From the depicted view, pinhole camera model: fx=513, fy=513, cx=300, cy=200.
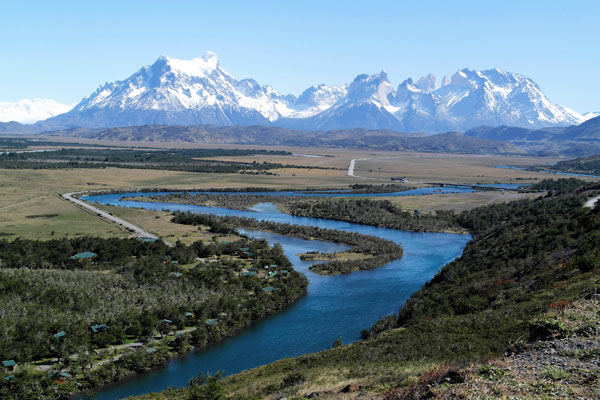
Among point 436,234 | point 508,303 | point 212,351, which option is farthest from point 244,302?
point 436,234

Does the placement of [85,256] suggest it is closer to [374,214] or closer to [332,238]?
[332,238]

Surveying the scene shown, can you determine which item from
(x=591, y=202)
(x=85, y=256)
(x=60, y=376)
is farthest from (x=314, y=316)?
(x=591, y=202)

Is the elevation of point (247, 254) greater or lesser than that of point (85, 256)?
lesser

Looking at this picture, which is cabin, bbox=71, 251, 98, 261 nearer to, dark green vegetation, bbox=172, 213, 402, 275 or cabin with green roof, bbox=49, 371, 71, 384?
dark green vegetation, bbox=172, 213, 402, 275

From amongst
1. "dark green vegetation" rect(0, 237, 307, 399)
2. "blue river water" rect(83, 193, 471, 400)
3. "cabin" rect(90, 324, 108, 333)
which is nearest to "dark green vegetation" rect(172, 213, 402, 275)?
"blue river water" rect(83, 193, 471, 400)

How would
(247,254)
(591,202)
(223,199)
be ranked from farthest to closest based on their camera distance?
(223,199) → (591,202) → (247,254)

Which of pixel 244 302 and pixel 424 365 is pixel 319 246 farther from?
pixel 424 365
